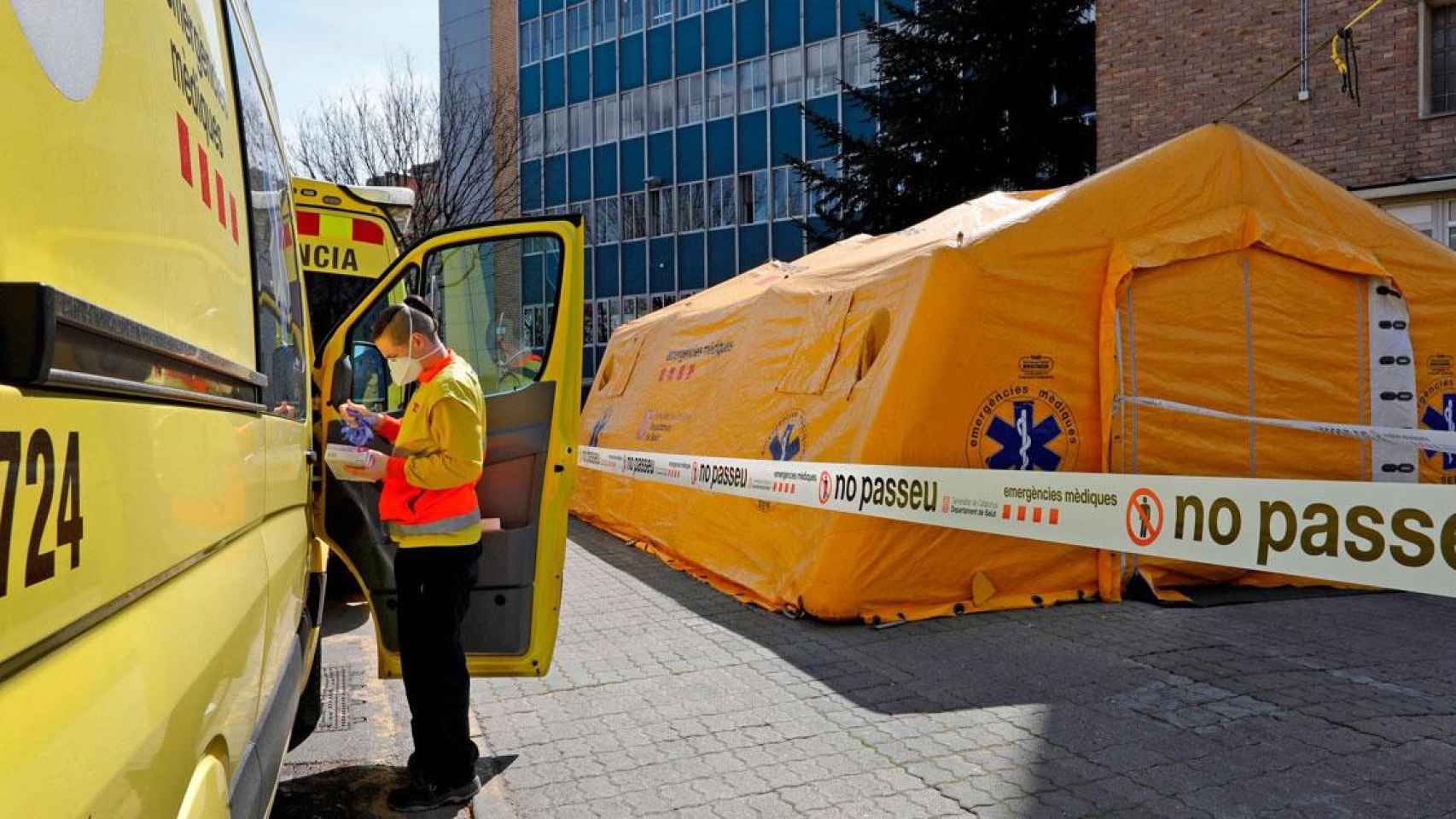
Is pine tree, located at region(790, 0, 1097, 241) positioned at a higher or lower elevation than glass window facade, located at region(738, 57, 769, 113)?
lower

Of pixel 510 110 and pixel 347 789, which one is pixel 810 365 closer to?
pixel 347 789

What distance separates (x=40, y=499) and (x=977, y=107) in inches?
819

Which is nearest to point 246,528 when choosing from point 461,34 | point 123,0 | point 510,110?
point 123,0

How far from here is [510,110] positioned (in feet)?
85.6

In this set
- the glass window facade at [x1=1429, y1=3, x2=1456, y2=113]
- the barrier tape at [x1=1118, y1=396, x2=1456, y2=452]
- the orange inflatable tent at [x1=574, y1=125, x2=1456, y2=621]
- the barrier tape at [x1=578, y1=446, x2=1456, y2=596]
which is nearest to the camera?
the barrier tape at [x1=578, y1=446, x2=1456, y2=596]

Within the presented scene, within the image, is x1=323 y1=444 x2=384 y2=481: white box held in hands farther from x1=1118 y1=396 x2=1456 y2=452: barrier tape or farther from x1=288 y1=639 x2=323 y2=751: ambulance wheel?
x1=1118 y1=396 x2=1456 y2=452: barrier tape

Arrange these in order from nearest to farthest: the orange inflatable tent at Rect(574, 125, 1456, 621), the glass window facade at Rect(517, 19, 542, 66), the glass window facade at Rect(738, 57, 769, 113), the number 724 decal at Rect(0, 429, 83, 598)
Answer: the number 724 decal at Rect(0, 429, 83, 598) → the orange inflatable tent at Rect(574, 125, 1456, 621) → the glass window facade at Rect(738, 57, 769, 113) → the glass window facade at Rect(517, 19, 542, 66)

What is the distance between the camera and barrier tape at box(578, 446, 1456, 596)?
3.77 metres

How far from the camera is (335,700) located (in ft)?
18.5

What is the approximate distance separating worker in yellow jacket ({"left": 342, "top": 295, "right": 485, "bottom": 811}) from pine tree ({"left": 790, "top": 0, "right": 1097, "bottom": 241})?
17.3 m

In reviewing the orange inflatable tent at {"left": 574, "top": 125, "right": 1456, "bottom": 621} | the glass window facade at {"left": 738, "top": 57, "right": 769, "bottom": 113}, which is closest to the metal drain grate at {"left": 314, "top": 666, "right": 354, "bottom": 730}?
the orange inflatable tent at {"left": 574, "top": 125, "right": 1456, "bottom": 621}

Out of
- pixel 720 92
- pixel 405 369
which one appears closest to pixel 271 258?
pixel 405 369

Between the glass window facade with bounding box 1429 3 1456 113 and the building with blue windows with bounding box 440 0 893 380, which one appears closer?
the glass window facade with bounding box 1429 3 1456 113

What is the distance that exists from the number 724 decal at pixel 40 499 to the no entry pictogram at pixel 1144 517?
4.51 metres
